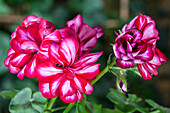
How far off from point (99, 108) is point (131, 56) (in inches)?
7.1

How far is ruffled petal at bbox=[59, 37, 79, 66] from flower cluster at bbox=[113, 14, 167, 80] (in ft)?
0.19

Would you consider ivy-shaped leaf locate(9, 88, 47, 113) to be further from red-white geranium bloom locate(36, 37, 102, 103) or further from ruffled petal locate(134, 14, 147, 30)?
ruffled petal locate(134, 14, 147, 30)

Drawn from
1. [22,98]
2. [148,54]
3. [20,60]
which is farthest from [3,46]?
[148,54]

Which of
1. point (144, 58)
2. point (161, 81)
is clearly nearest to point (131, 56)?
point (144, 58)

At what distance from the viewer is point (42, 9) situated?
1.52 meters

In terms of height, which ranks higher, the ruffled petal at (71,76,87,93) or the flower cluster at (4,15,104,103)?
the flower cluster at (4,15,104,103)

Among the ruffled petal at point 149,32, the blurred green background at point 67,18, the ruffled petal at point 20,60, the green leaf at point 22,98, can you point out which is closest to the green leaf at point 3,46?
the blurred green background at point 67,18

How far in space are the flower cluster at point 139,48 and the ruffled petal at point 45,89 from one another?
0.36 ft

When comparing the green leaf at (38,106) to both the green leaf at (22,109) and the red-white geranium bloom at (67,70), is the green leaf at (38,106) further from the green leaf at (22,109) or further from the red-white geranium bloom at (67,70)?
the red-white geranium bloom at (67,70)

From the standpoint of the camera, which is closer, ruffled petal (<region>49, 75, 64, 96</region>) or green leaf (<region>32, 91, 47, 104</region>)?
ruffled petal (<region>49, 75, 64, 96</region>)

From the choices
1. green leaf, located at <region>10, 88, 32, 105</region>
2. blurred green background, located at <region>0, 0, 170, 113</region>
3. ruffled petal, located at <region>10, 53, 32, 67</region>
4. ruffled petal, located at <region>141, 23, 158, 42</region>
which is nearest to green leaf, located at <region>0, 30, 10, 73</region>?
blurred green background, located at <region>0, 0, 170, 113</region>

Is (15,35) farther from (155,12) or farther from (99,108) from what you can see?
(155,12)

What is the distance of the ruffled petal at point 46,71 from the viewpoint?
11.7 inches

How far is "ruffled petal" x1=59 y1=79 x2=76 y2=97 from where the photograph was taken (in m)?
0.30
